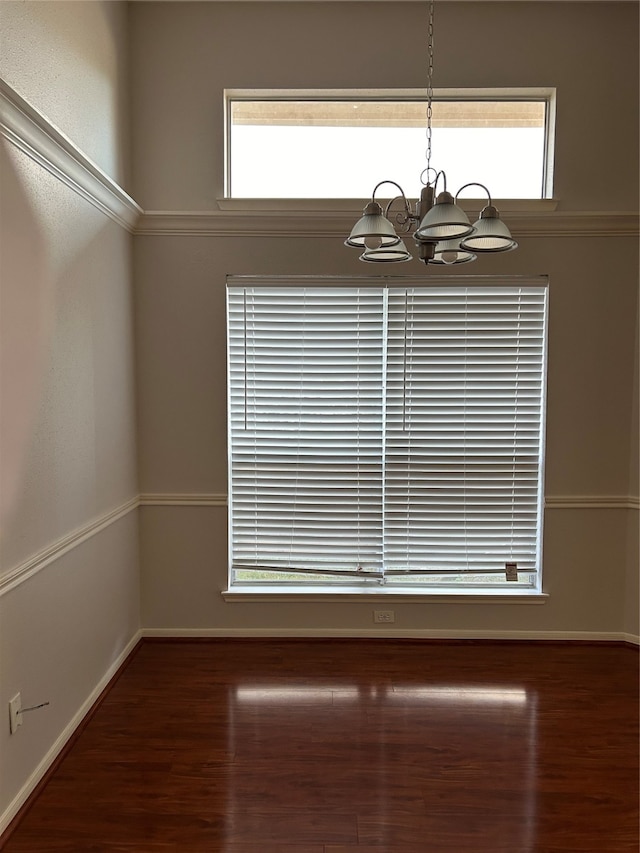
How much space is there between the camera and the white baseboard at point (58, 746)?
6.63 feet

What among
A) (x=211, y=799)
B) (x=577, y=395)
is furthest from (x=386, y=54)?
(x=211, y=799)

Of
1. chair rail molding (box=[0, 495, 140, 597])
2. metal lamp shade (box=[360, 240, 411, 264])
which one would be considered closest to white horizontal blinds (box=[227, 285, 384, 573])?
chair rail molding (box=[0, 495, 140, 597])

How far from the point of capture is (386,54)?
126 inches

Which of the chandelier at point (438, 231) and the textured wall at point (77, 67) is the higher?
the textured wall at point (77, 67)

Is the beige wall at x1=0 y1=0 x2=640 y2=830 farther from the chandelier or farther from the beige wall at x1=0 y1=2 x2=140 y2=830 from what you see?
the chandelier

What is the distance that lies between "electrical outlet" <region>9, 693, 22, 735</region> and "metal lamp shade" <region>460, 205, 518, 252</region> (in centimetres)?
233

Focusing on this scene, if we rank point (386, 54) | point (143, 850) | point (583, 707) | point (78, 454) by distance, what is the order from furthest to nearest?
point (386, 54)
point (583, 707)
point (78, 454)
point (143, 850)

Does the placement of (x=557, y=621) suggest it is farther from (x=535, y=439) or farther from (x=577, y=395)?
(x=577, y=395)

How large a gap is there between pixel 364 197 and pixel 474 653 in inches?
113

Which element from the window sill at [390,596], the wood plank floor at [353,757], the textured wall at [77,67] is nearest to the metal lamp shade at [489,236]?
the textured wall at [77,67]

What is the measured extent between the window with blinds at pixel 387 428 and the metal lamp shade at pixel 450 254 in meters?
1.31

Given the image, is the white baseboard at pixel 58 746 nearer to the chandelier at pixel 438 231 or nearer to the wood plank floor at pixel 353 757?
the wood plank floor at pixel 353 757

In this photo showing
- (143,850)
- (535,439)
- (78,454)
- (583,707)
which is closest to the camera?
(143,850)

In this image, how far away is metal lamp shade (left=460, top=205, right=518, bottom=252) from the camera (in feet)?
5.88
